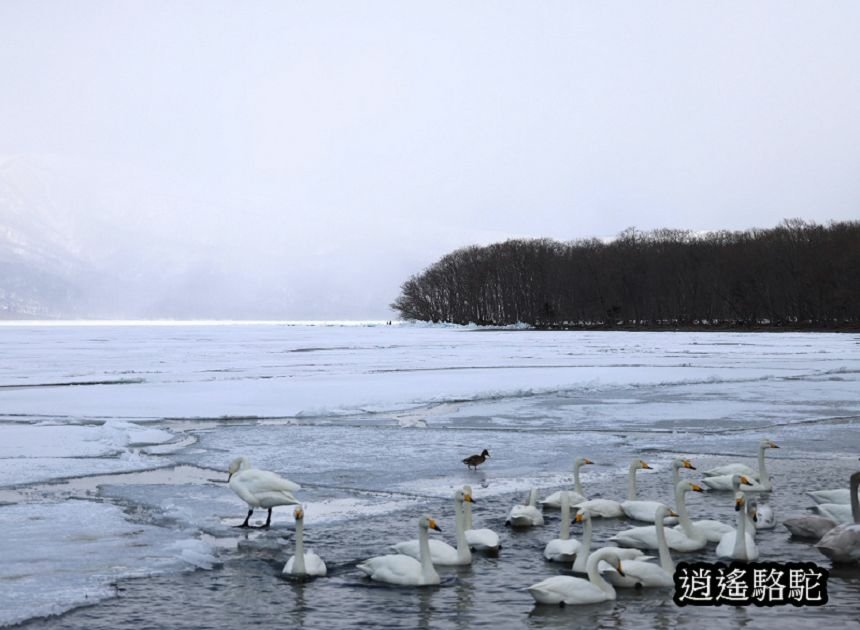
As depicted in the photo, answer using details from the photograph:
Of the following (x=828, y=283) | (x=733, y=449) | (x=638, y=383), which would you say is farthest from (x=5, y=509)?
(x=828, y=283)

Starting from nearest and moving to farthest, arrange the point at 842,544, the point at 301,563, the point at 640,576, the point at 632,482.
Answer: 1. the point at 640,576
2. the point at 301,563
3. the point at 842,544
4. the point at 632,482

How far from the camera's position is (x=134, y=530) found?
383 inches

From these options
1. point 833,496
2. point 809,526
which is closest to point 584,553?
point 809,526

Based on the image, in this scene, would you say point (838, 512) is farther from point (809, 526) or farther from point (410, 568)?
point (410, 568)

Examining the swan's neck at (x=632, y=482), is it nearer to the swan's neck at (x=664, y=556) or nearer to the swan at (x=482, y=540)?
the swan at (x=482, y=540)

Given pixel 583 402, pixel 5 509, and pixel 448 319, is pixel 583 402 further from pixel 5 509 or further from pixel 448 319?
pixel 448 319

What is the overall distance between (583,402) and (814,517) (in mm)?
13540

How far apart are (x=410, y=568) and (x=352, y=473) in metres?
5.29

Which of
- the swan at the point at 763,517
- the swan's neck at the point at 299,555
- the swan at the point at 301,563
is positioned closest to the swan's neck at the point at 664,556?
the swan at the point at 763,517

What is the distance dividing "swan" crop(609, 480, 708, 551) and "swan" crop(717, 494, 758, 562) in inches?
15.1

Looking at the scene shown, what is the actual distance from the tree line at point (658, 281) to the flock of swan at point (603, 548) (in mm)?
90329

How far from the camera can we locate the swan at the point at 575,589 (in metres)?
7.30

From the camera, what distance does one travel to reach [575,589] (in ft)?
24.1

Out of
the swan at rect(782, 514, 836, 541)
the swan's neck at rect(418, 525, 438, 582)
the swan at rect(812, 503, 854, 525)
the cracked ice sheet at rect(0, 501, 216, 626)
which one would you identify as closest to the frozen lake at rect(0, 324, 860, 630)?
the cracked ice sheet at rect(0, 501, 216, 626)
